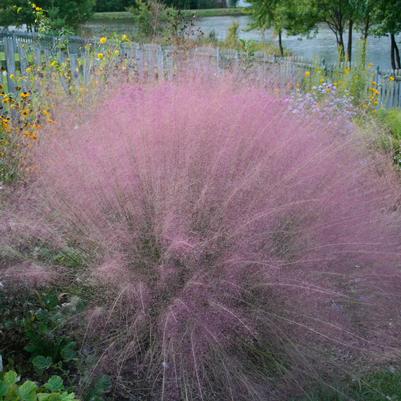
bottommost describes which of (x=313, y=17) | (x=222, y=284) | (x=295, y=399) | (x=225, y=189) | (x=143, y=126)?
(x=295, y=399)

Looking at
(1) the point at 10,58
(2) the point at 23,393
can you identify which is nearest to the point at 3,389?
(2) the point at 23,393

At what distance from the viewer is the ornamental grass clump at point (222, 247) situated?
208cm

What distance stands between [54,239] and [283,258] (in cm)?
100

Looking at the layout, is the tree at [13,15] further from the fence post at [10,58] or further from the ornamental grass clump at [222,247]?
the ornamental grass clump at [222,247]

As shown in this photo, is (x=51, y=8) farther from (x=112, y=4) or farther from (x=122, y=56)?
(x=112, y=4)

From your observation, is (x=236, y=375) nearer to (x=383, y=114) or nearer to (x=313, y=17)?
(x=383, y=114)

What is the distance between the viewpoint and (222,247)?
218 centimetres

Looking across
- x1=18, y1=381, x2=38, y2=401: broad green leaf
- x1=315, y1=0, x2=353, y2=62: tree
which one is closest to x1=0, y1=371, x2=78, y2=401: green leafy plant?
x1=18, y1=381, x2=38, y2=401: broad green leaf

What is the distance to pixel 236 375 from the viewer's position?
2062mm

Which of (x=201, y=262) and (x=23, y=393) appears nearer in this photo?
(x=23, y=393)

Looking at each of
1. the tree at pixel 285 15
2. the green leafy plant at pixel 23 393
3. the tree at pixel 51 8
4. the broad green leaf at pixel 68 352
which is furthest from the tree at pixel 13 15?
the green leafy plant at pixel 23 393

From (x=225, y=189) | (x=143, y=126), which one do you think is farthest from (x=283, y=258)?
(x=143, y=126)

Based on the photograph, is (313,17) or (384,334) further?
(313,17)

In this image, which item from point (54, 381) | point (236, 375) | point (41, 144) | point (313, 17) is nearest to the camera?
point (54, 381)
